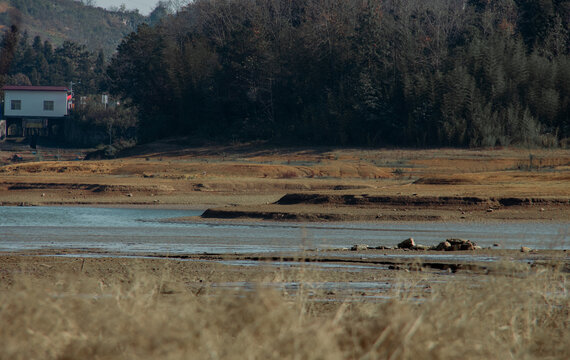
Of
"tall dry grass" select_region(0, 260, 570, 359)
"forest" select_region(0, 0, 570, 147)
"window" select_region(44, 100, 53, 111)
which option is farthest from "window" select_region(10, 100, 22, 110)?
"tall dry grass" select_region(0, 260, 570, 359)

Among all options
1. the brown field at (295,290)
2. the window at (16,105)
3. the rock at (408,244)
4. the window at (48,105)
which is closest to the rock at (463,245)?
the brown field at (295,290)

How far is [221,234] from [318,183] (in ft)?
52.6

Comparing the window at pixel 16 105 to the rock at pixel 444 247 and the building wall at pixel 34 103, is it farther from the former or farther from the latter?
the rock at pixel 444 247

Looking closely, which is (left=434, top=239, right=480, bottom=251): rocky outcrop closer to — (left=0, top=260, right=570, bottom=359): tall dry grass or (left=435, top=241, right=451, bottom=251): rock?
(left=435, top=241, right=451, bottom=251): rock

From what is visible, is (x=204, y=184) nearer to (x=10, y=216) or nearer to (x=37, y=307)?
(x=10, y=216)

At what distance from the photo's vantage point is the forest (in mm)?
46156

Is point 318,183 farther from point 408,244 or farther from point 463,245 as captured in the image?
point 463,245

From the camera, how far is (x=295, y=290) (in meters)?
9.98

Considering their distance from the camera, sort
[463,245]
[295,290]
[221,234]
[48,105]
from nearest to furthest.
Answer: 1. [295,290]
2. [463,245]
3. [221,234]
4. [48,105]

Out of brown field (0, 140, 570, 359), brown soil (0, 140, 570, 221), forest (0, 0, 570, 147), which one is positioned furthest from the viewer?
forest (0, 0, 570, 147)

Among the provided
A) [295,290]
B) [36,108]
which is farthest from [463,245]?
[36,108]

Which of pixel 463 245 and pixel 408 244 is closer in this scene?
pixel 463 245

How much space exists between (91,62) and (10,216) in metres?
108

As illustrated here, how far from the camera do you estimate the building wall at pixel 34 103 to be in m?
84.1
